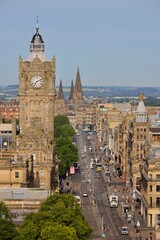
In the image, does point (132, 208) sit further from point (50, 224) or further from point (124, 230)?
point (50, 224)

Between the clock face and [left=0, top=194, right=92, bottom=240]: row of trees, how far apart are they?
2168 inches

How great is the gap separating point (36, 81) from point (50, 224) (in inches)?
2583

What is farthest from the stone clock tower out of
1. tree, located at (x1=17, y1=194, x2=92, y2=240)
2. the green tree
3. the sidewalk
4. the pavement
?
tree, located at (x1=17, y1=194, x2=92, y2=240)

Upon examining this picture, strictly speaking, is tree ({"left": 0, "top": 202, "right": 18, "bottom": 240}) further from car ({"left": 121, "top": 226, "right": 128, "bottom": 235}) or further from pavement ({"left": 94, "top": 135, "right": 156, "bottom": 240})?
car ({"left": 121, "top": 226, "right": 128, "bottom": 235})

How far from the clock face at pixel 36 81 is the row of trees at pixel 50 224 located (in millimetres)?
55062

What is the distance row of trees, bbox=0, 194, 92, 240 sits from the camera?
81.7 m

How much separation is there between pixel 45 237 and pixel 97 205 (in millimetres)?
68816

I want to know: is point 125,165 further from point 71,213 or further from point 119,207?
point 71,213

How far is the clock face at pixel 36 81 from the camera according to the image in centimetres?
14575

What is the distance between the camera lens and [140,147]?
6860 inches

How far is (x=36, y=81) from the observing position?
14588 cm

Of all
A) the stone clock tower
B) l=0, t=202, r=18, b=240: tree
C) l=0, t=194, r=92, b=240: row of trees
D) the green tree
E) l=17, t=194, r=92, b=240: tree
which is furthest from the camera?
the green tree

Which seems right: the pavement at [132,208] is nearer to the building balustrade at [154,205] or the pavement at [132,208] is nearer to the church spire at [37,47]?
the building balustrade at [154,205]

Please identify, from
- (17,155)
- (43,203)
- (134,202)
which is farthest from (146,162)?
(43,203)
